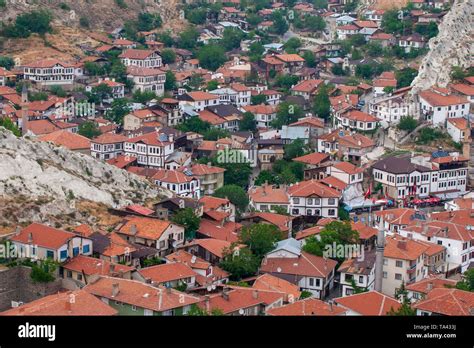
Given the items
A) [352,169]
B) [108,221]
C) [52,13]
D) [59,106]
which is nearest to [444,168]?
[352,169]

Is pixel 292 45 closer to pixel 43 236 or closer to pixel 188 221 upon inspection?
pixel 188 221

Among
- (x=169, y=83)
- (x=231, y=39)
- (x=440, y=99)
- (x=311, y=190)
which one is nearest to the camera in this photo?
(x=311, y=190)

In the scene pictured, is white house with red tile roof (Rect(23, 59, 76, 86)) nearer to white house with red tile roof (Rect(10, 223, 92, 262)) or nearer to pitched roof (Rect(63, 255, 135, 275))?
white house with red tile roof (Rect(10, 223, 92, 262))

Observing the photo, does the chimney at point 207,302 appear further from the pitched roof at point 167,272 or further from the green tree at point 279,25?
the green tree at point 279,25

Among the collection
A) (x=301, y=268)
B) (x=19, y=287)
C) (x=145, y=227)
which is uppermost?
(x=19, y=287)

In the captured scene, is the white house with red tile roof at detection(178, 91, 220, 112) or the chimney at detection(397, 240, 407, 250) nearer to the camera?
the chimney at detection(397, 240, 407, 250)

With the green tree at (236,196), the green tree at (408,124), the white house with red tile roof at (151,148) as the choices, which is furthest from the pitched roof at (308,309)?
the green tree at (408,124)

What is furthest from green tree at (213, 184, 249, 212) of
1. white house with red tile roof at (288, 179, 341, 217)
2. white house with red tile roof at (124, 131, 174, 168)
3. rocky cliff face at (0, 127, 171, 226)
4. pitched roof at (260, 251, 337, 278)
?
pitched roof at (260, 251, 337, 278)

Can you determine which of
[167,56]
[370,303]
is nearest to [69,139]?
[167,56]
